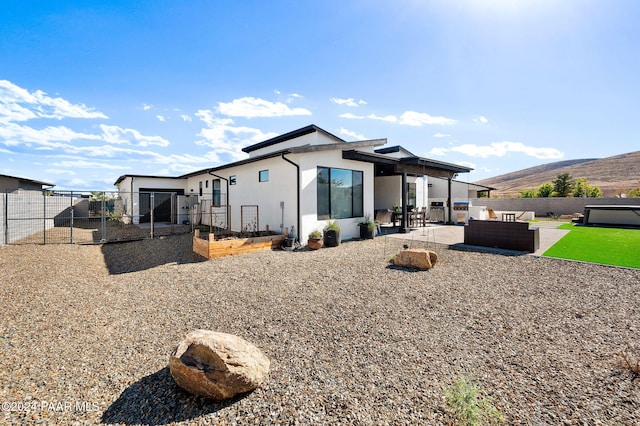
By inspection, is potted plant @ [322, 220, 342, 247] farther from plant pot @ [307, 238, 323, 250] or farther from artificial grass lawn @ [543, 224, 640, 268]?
artificial grass lawn @ [543, 224, 640, 268]

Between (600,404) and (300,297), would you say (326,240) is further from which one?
(600,404)

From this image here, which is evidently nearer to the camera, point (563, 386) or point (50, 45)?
point (563, 386)

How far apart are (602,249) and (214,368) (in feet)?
34.2

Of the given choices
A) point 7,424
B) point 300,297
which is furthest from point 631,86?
point 7,424

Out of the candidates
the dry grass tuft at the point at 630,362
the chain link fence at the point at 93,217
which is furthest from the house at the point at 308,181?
the dry grass tuft at the point at 630,362

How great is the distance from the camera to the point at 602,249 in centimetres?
754

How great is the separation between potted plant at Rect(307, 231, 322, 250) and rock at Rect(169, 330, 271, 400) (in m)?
5.92

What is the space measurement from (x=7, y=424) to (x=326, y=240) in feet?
24.0

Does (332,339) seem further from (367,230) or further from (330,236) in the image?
(367,230)

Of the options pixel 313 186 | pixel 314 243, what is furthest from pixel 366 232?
pixel 313 186

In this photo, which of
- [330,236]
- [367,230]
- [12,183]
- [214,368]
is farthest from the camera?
[12,183]

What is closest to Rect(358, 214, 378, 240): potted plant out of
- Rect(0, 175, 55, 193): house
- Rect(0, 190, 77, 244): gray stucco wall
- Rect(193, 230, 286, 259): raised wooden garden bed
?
Rect(193, 230, 286, 259): raised wooden garden bed

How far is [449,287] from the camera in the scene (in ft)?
16.0

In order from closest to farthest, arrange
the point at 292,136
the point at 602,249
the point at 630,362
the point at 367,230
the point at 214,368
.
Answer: the point at 214,368, the point at 630,362, the point at 602,249, the point at 367,230, the point at 292,136
